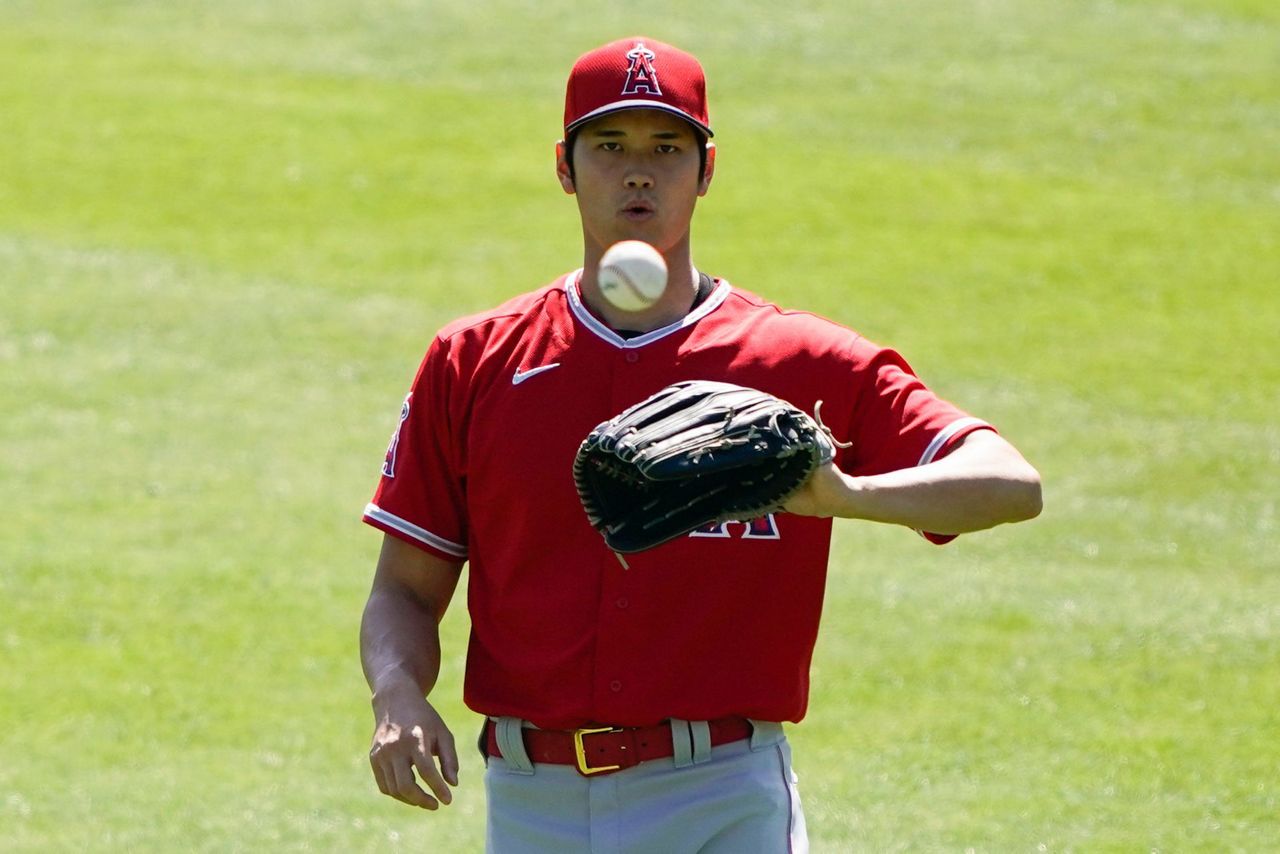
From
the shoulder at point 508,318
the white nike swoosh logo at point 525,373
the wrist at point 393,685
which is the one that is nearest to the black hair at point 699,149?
the shoulder at point 508,318

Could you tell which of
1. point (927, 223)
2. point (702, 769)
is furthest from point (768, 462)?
point (927, 223)

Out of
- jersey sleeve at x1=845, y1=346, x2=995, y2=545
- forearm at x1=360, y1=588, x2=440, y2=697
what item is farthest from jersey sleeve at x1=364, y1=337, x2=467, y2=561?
jersey sleeve at x1=845, y1=346, x2=995, y2=545

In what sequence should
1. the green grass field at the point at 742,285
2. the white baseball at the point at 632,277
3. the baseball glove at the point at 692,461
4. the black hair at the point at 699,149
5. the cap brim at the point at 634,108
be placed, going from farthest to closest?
the green grass field at the point at 742,285 < the black hair at the point at 699,149 < the cap brim at the point at 634,108 < the white baseball at the point at 632,277 < the baseball glove at the point at 692,461

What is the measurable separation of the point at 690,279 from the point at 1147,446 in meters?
8.19

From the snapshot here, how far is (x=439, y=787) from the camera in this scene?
10.7 feet

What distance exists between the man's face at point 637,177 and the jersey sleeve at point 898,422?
1.51 feet

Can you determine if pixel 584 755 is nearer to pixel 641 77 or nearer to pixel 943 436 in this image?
pixel 943 436

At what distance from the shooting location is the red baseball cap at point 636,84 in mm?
3510

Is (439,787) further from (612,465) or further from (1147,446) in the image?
(1147,446)

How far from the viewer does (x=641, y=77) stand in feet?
11.5

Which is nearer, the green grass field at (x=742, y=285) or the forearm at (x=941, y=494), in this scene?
the forearm at (x=941, y=494)

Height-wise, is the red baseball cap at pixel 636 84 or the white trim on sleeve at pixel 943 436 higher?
the red baseball cap at pixel 636 84

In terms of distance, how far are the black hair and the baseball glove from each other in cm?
70

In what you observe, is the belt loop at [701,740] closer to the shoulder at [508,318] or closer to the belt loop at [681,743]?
the belt loop at [681,743]
